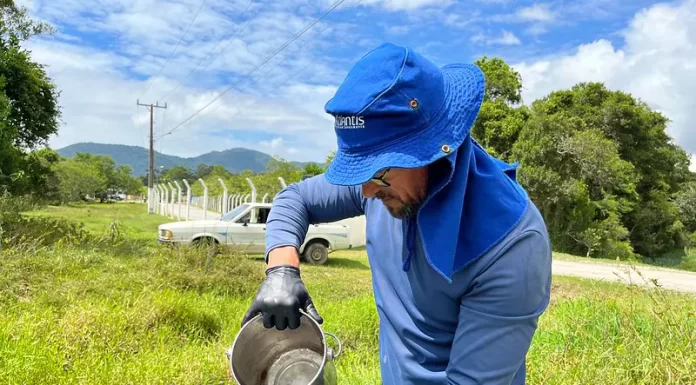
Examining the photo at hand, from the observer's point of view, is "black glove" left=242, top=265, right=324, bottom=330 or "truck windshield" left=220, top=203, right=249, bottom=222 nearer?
"black glove" left=242, top=265, right=324, bottom=330

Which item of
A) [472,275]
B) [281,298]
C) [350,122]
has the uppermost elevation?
[350,122]

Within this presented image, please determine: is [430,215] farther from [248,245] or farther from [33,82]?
[33,82]

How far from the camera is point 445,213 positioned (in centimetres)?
124

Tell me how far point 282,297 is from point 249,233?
10.3 metres

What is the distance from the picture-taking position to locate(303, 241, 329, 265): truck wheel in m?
11.9

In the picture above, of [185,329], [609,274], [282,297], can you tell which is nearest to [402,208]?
[282,297]

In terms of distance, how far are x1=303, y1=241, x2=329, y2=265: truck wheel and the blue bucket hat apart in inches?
424

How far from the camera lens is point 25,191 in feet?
40.7

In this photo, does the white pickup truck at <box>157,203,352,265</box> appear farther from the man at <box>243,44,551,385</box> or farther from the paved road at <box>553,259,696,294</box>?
the man at <box>243,44,551,385</box>

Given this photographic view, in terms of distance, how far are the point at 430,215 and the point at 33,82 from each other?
1428 centimetres

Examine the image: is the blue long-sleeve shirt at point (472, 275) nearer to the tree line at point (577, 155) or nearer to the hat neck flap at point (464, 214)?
the hat neck flap at point (464, 214)

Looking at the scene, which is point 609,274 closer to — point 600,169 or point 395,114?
point 600,169

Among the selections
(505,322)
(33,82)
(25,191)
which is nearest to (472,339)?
(505,322)

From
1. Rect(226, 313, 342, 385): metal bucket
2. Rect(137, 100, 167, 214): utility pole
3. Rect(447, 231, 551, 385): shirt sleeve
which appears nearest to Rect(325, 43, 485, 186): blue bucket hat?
Rect(447, 231, 551, 385): shirt sleeve
